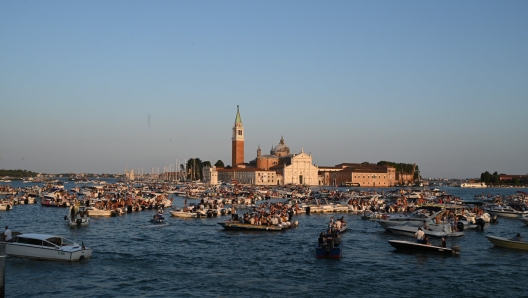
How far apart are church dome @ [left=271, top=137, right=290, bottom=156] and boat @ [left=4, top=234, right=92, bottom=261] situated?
464 feet

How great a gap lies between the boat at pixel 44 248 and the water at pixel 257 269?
30 cm

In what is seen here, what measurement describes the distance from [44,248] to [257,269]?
7893 millimetres

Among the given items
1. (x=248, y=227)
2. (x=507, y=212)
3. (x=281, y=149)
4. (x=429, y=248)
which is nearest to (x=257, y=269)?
(x=429, y=248)

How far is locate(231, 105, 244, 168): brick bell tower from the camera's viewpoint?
149375 mm

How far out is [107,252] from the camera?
79.6 feet

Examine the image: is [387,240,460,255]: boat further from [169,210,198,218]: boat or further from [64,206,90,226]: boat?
[169,210,198,218]: boat

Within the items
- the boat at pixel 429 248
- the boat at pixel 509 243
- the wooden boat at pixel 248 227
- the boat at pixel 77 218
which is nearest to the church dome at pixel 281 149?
the boat at pixel 77 218

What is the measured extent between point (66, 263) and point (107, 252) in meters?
3.55

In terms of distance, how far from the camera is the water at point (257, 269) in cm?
1769

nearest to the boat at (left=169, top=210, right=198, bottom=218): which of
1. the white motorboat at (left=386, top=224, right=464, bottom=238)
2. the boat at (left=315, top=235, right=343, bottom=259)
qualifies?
the white motorboat at (left=386, top=224, right=464, bottom=238)

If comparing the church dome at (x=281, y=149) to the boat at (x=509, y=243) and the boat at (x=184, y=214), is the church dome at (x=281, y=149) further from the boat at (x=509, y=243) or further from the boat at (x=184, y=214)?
the boat at (x=509, y=243)

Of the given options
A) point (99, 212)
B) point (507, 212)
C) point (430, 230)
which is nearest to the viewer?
point (430, 230)

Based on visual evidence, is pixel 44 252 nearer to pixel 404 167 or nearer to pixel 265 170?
pixel 265 170

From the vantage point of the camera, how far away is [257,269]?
68.8ft
